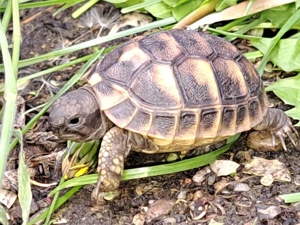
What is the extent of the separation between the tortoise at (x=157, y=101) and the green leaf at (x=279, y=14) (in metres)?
0.62

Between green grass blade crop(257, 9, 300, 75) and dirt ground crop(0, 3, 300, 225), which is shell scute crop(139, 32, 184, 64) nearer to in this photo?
dirt ground crop(0, 3, 300, 225)

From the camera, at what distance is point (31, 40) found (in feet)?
9.77

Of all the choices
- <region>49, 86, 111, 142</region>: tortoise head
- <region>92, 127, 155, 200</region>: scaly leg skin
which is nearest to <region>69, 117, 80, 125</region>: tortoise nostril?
<region>49, 86, 111, 142</region>: tortoise head

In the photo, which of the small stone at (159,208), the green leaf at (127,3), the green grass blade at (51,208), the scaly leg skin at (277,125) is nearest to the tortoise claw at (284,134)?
the scaly leg skin at (277,125)

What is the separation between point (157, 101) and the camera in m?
2.05

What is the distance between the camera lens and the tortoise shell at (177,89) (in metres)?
2.06

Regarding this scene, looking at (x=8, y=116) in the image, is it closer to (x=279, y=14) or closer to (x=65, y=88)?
(x=65, y=88)

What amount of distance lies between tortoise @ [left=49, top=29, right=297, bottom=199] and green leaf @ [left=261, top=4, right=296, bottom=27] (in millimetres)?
617

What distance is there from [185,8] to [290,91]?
2.21 feet

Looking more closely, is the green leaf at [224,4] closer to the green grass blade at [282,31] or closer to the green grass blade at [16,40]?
the green grass blade at [282,31]

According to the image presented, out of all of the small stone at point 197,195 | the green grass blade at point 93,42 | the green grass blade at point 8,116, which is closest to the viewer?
the green grass blade at point 8,116

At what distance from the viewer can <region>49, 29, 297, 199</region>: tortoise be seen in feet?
6.74

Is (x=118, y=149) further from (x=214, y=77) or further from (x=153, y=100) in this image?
(x=214, y=77)

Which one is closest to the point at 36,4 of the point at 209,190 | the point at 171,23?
the point at 171,23
